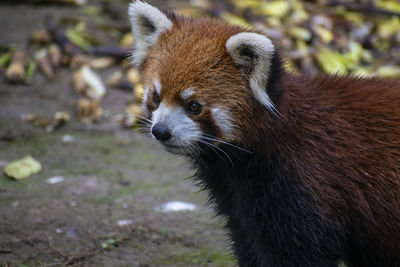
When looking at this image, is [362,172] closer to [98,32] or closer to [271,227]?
[271,227]

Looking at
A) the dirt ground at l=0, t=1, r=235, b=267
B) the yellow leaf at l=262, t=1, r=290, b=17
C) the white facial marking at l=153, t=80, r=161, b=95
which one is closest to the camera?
the white facial marking at l=153, t=80, r=161, b=95

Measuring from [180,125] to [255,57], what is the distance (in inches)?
24.7

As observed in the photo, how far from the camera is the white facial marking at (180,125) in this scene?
3.48 m

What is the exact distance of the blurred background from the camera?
4508 millimetres

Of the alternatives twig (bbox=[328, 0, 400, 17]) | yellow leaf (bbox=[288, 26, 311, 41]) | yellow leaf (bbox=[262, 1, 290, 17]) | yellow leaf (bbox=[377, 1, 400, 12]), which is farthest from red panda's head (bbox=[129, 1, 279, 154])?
yellow leaf (bbox=[377, 1, 400, 12])

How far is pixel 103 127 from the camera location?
6.66 metres

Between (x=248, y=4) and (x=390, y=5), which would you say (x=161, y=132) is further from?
(x=390, y=5)

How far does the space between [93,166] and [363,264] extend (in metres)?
3.08

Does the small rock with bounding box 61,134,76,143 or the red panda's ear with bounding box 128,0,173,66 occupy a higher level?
the red panda's ear with bounding box 128,0,173,66

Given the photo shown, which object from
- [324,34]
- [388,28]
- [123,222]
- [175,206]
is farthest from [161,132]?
[388,28]

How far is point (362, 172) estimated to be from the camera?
11.3ft

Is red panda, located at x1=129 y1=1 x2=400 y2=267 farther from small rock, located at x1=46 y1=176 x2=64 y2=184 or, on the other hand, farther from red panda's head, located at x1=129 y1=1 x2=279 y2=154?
small rock, located at x1=46 y1=176 x2=64 y2=184

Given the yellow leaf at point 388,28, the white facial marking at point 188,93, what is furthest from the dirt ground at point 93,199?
the yellow leaf at point 388,28

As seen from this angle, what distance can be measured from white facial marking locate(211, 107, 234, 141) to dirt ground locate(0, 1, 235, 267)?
0.61 meters
